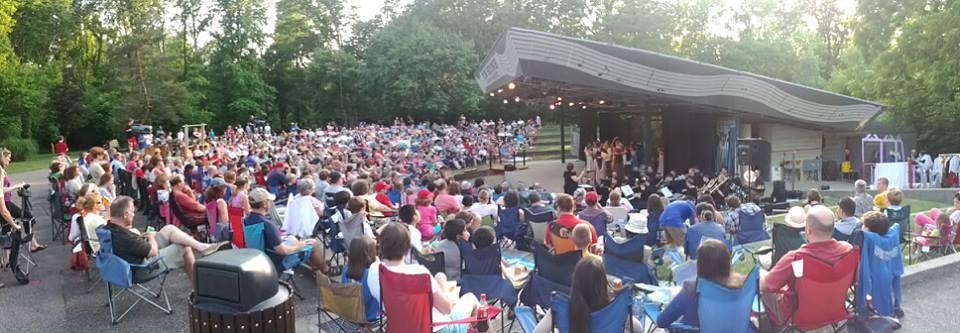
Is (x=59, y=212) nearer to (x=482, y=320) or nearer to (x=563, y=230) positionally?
(x=563, y=230)

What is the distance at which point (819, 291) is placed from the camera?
4.45 meters

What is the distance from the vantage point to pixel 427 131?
24.9 meters

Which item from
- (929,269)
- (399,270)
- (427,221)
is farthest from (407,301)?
(929,269)

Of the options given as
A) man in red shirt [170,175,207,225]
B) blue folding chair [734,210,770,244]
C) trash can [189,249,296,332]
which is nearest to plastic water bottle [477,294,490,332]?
trash can [189,249,296,332]

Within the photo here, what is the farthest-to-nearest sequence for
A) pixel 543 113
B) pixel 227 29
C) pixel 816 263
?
1. pixel 227 29
2. pixel 543 113
3. pixel 816 263

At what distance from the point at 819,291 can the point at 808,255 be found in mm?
274

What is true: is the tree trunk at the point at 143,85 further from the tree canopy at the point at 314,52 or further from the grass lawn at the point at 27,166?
the grass lawn at the point at 27,166

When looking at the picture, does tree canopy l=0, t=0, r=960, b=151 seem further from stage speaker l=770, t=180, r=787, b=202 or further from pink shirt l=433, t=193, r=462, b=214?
pink shirt l=433, t=193, r=462, b=214

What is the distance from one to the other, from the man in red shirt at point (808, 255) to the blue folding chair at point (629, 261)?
1351mm

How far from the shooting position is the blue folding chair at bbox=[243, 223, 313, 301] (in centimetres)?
612

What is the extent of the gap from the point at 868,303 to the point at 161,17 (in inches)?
1742

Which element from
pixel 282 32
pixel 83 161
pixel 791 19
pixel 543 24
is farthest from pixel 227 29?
pixel 791 19

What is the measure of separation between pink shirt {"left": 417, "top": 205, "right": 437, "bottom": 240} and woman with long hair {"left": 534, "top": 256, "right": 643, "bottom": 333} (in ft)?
13.6

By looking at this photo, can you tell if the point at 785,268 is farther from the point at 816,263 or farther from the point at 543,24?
the point at 543,24
